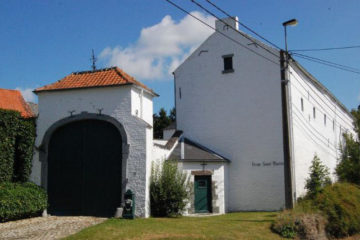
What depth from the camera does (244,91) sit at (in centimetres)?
2058

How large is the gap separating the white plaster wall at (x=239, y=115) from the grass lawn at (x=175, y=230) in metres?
5.41

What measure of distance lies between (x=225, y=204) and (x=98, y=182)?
22.9 ft

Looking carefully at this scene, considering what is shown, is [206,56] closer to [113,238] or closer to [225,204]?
[225,204]

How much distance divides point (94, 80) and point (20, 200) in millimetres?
5621

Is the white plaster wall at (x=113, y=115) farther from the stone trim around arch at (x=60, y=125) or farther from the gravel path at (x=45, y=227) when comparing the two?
the gravel path at (x=45, y=227)

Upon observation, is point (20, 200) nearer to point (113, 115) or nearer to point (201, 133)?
point (113, 115)

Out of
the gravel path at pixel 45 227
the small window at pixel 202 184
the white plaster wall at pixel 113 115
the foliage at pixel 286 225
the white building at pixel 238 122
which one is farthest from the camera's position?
the white building at pixel 238 122

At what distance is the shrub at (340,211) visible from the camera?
14133mm

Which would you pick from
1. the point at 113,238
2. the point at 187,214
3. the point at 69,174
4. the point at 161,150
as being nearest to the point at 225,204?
the point at 187,214

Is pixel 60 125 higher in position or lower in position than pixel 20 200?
higher

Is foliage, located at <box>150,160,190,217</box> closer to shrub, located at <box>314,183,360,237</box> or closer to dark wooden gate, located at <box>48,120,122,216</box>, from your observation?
dark wooden gate, located at <box>48,120,122,216</box>

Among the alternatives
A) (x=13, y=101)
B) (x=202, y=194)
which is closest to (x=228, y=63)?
(x=202, y=194)

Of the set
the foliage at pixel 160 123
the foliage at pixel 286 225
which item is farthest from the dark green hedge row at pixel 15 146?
the foliage at pixel 160 123

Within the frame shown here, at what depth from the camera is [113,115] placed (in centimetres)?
1574
